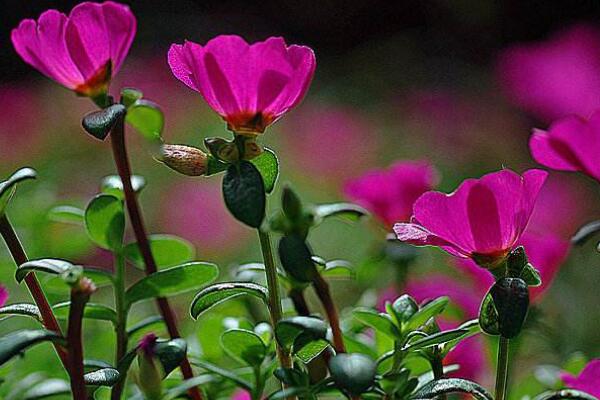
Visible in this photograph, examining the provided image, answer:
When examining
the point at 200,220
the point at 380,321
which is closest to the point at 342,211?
the point at 380,321

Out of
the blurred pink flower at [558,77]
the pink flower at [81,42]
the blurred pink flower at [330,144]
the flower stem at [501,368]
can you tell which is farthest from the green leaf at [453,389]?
the blurred pink flower at [330,144]

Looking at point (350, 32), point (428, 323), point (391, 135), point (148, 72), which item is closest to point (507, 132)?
point (391, 135)

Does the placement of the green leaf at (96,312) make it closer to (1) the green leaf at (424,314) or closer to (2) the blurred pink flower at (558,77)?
(1) the green leaf at (424,314)

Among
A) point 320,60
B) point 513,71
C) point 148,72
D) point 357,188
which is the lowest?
point 320,60

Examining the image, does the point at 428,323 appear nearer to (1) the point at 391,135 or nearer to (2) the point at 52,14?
(2) the point at 52,14

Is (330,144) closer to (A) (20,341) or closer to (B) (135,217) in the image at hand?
(B) (135,217)

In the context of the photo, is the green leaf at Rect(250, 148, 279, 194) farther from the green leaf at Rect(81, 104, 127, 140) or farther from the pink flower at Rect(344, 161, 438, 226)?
the pink flower at Rect(344, 161, 438, 226)
